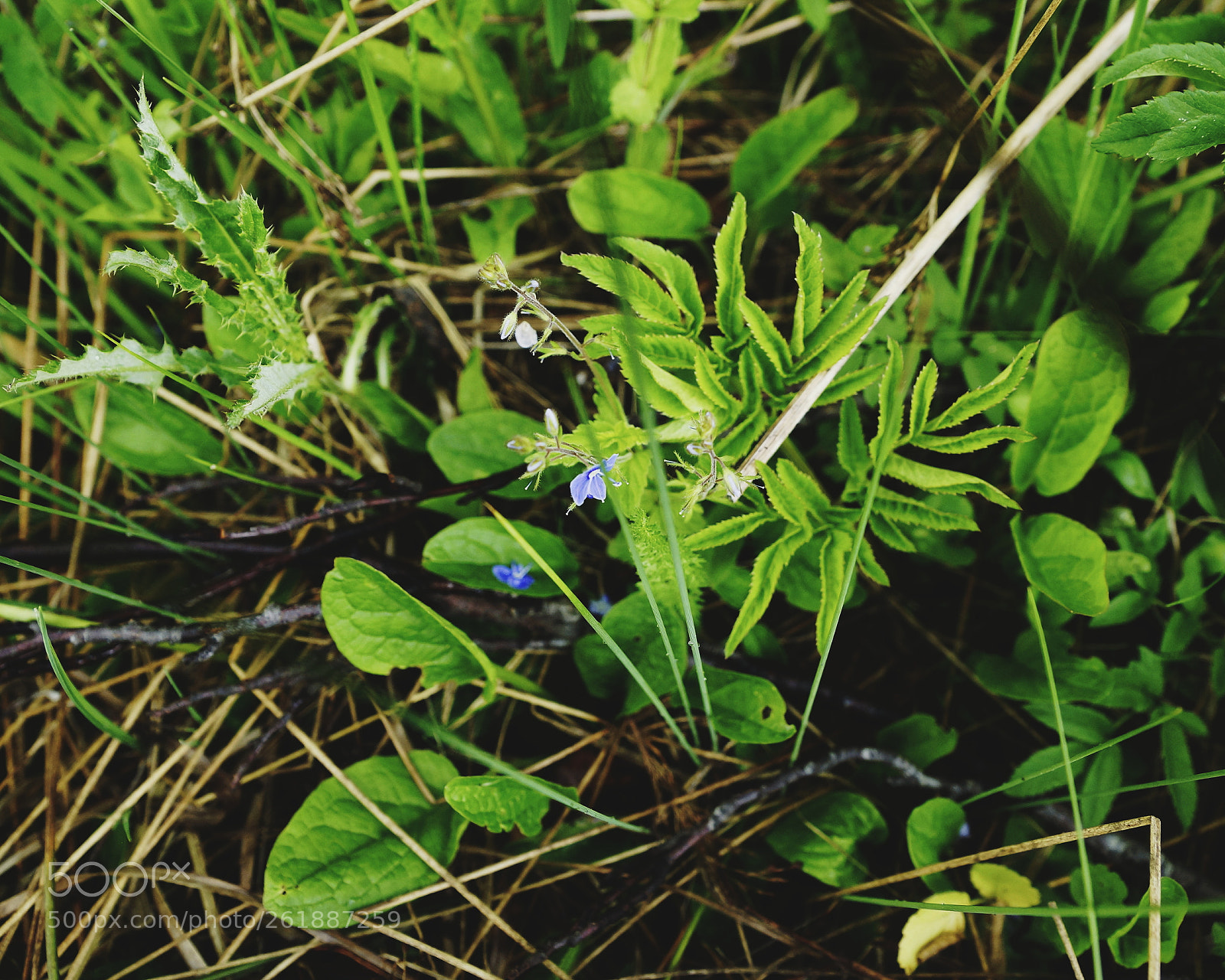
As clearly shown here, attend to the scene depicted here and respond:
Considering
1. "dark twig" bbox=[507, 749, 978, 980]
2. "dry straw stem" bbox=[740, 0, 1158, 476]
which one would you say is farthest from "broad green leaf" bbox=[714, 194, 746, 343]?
"dark twig" bbox=[507, 749, 978, 980]

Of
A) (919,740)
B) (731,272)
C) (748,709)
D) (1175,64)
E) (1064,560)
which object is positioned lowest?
(919,740)

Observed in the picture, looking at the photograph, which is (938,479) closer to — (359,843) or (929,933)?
(929,933)

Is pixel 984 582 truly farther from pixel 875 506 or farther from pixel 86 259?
pixel 86 259

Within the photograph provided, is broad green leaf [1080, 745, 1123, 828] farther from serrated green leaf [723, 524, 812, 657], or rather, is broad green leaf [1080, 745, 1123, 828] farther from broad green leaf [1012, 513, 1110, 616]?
serrated green leaf [723, 524, 812, 657]

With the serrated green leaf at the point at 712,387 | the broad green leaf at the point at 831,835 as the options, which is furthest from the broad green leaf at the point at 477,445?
the broad green leaf at the point at 831,835

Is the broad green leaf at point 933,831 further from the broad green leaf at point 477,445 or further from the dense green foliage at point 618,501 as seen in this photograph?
the broad green leaf at point 477,445

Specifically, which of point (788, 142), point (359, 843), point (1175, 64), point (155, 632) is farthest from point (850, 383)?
point (155, 632)

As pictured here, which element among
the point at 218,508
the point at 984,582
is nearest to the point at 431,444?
the point at 218,508
